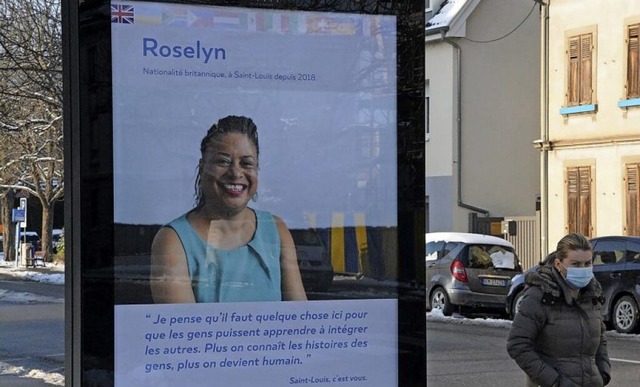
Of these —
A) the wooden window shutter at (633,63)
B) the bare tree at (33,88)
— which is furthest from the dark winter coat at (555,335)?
the wooden window shutter at (633,63)

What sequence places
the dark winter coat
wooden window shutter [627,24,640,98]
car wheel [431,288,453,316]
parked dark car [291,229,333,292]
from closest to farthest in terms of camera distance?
1. parked dark car [291,229,333,292]
2. the dark winter coat
3. car wheel [431,288,453,316]
4. wooden window shutter [627,24,640,98]

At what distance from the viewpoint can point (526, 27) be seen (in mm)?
33406

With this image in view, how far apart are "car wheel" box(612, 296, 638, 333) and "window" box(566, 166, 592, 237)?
9078 millimetres

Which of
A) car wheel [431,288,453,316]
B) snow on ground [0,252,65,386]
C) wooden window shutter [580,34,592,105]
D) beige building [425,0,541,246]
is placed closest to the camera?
snow on ground [0,252,65,386]

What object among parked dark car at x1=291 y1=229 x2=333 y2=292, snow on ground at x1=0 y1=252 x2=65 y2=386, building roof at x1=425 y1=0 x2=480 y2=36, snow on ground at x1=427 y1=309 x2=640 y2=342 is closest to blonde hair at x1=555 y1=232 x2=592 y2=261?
parked dark car at x1=291 y1=229 x2=333 y2=292

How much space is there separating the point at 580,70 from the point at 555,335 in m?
23.0

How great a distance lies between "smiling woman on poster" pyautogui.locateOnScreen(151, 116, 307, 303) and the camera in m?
3.58

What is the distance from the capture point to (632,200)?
26266 millimetres

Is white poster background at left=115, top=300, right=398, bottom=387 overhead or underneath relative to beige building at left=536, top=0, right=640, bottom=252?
underneath

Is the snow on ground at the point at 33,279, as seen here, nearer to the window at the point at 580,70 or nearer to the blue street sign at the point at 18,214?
the blue street sign at the point at 18,214

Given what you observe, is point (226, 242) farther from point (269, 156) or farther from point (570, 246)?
point (570, 246)

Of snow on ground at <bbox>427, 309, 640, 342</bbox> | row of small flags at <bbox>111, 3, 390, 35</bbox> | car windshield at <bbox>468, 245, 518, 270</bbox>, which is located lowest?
snow on ground at <bbox>427, 309, 640, 342</bbox>

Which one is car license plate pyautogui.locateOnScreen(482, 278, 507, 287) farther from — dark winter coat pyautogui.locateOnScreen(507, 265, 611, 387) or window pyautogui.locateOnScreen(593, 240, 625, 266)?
dark winter coat pyautogui.locateOnScreen(507, 265, 611, 387)

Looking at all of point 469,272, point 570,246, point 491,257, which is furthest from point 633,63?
point 570,246
